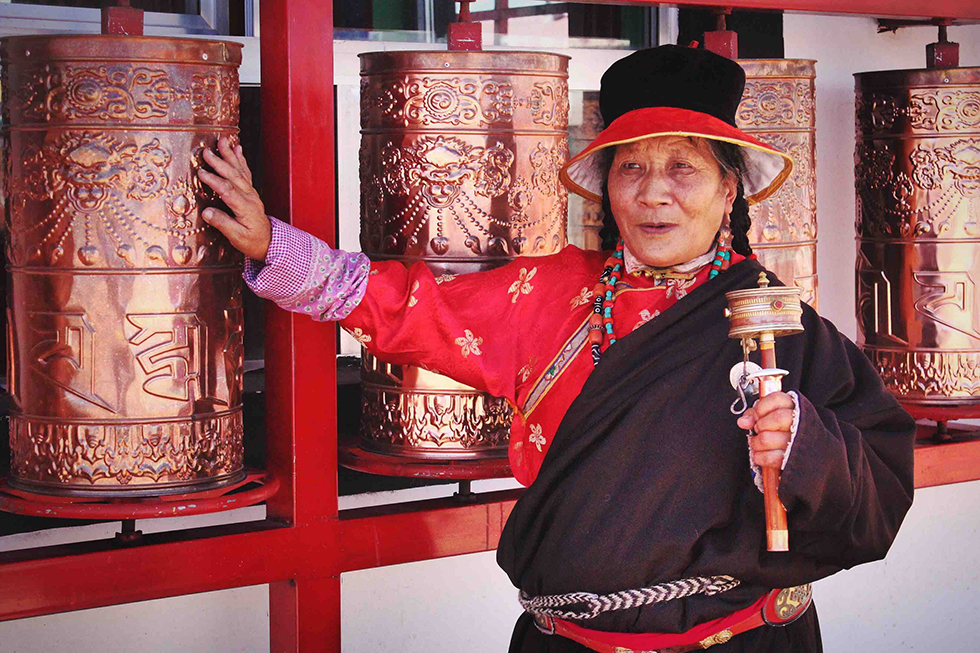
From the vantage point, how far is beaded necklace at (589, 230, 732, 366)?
1666 millimetres

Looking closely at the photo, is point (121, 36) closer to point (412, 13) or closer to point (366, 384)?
point (366, 384)

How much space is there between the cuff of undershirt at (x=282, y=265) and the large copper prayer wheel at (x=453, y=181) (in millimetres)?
270

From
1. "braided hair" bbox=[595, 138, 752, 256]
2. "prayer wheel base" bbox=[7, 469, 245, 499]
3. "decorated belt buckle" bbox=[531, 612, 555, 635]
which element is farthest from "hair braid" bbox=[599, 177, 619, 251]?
"prayer wheel base" bbox=[7, 469, 245, 499]

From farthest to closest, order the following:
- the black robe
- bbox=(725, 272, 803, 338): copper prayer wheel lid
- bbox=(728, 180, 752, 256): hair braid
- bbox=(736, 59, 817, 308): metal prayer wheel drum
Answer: bbox=(736, 59, 817, 308): metal prayer wheel drum < bbox=(728, 180, 752, 256): hair braid < the black robe < bbox=(725, 272, 803, 338): copper prayer wheel lid

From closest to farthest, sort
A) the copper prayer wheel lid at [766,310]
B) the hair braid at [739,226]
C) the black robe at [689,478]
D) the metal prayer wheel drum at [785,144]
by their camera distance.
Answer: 1. the copper prayer wheel lid at [766,310]
2. the black robe at [689,478]
3. the hair braid at [739,226]
4. the metal prayer wheel drum at [785,144]

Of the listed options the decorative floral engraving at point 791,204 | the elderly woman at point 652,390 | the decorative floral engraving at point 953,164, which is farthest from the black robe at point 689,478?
the decorative floral engraving at point 953,164

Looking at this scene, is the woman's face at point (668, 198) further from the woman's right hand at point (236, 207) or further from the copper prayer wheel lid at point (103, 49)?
the copper prayer wheel lid at point (103, 49)

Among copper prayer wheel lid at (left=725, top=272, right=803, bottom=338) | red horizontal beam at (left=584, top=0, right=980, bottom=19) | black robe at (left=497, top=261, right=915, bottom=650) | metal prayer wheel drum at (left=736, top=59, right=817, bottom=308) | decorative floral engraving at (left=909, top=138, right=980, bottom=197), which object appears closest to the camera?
copper prayer wheel lid at (left=725, top=272, right=803, bottom=338)

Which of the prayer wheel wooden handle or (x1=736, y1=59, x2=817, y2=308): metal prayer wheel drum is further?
(x1=736, y1=59, x2=817, y2=308): metal prayer wheel drum

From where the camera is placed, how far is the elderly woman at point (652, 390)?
5.04 feet

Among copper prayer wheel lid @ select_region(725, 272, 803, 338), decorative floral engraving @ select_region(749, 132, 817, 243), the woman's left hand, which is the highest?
decorative floral engraving @ select_region(749, 132, 817, 243)

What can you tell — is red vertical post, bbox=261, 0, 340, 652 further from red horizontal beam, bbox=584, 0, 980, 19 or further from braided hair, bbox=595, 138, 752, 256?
red horizontal beam, bbox=584, 0, 980, 19

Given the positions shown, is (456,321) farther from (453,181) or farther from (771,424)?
(771,424)

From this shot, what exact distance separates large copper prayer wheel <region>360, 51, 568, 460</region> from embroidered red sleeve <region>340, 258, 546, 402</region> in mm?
98
